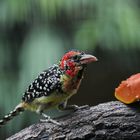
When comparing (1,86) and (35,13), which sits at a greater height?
(35,13)

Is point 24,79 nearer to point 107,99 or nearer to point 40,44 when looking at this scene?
point 40,44

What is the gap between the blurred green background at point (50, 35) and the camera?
14.8 ft

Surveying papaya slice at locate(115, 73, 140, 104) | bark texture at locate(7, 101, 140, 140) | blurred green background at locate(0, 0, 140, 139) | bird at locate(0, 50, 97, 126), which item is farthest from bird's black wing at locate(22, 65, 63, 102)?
blurred green background at locate(0, 0, 140, 139)

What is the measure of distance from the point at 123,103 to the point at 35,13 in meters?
2.01

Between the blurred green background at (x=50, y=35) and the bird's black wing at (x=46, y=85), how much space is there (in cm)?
157

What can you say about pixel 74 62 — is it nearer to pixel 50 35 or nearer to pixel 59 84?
pixel 59 84

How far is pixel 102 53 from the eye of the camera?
486 centimetres

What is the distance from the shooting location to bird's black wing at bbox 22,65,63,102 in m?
2.78

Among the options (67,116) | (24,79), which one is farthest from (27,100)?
(24,79)

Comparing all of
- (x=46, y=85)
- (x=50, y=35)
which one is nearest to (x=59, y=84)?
(x=46, y=85)

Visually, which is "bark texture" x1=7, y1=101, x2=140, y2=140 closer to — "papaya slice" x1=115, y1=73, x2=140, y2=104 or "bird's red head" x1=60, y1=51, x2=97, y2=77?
"papaya slice" x1=115, y1=73, x2=140, y2=104

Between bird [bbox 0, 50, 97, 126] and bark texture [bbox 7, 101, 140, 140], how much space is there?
0.06 metres

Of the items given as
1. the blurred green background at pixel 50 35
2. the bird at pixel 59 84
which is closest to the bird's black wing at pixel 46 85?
the bird at pixel 59 84

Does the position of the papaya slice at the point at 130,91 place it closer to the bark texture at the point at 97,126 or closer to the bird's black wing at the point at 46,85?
the bark texture at the point at 97,126
